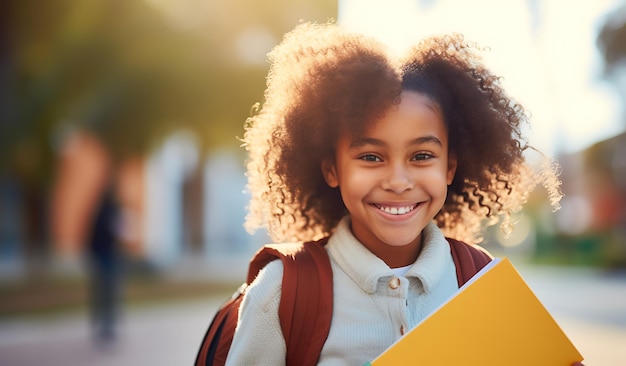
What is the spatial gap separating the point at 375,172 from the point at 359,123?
0.14 m

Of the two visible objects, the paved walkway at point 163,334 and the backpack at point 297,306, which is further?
the paved walkway at point 163,334

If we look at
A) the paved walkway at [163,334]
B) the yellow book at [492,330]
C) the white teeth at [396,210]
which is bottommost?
the paved walkway at [163,334]

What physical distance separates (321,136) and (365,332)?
57cm

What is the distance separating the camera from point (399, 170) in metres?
1.96

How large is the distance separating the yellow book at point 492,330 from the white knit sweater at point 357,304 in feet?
0.79

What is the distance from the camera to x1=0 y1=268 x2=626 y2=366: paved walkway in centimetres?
682

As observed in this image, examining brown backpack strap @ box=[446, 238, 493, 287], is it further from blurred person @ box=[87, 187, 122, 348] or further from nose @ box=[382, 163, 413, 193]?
blurred person @ box=[87, 187, 122, 348]

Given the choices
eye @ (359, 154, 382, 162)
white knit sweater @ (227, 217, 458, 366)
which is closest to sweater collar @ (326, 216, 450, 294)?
white knit sweater @ (227, 217, 458, 366)

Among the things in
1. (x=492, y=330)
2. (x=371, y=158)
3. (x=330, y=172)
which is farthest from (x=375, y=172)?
(x=492, y=330)

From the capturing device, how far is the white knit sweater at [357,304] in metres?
1.88

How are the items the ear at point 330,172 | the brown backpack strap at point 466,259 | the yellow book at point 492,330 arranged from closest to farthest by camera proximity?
the yellow book at point 492,330 < the brown backpack strap at point 466,259 < the ear at point 330,172

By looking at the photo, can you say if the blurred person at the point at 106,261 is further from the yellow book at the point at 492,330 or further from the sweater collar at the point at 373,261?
the yellow book at the point at 492,330

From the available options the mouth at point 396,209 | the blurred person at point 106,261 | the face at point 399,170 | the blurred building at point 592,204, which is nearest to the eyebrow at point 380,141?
the face at point 399,170

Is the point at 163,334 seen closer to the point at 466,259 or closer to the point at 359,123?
the point at 466,259
